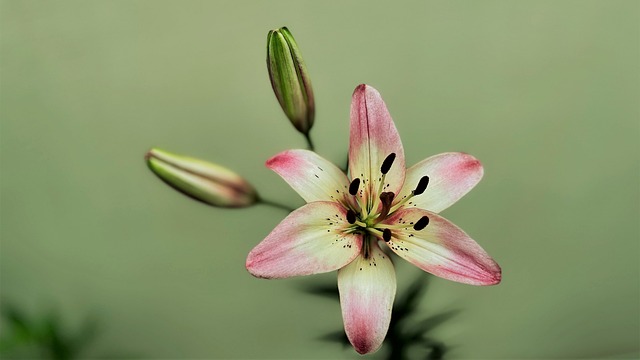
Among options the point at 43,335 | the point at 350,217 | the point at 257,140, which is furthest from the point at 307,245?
the point at 43,335

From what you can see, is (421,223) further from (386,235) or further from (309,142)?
(309,142)

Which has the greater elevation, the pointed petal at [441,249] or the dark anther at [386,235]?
the pointed petal at [441,249]

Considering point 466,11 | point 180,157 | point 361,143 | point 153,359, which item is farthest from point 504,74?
point 153,359

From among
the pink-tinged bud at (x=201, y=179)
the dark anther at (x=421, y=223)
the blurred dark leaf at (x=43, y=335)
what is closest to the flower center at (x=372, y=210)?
the dark anther at (x=421, y=223)

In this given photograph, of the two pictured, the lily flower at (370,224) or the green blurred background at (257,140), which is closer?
the lily flower at (370,224)

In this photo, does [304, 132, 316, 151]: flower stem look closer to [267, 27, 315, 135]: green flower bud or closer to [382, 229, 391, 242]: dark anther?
[267, 27, 315, 135]: green flower bud

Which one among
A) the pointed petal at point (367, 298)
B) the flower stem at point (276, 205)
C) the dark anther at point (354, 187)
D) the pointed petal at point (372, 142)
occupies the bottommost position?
the pointed petal at point (367, 298)

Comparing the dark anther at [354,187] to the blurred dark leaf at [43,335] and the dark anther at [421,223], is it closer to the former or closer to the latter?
the dark anther at [421,223]
